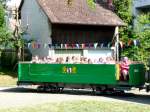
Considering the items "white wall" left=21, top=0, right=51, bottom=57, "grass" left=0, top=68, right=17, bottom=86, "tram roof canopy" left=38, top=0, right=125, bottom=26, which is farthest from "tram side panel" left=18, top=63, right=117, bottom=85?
"white wall" left=21, top=0, right=51, bottom=57

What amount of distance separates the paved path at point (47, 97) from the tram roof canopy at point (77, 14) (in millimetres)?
10977

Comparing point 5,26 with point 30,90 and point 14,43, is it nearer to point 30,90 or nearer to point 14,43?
point 14,43

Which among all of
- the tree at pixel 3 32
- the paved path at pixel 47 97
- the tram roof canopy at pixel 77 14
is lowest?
the paved path at pixel 47 97

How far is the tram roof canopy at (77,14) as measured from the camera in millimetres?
38416

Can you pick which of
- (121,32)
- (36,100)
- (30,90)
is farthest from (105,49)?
(36,100)

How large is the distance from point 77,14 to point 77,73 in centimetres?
1448

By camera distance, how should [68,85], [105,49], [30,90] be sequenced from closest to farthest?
[68,85] < [30,90] < [105,49]

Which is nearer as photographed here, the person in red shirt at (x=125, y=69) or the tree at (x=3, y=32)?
the person in red shirt at (x=125, y=69)

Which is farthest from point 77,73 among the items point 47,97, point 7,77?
point 7,77

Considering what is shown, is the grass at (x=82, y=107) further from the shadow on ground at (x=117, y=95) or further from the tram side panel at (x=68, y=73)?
the tram side panel at (x=68, y=73)

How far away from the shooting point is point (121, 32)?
42750mm

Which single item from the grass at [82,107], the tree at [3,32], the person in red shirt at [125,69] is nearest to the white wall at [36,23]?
the tree at [3,32]

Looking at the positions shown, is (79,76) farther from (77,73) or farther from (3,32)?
(3,32)

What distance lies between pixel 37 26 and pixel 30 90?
43.7 feet
